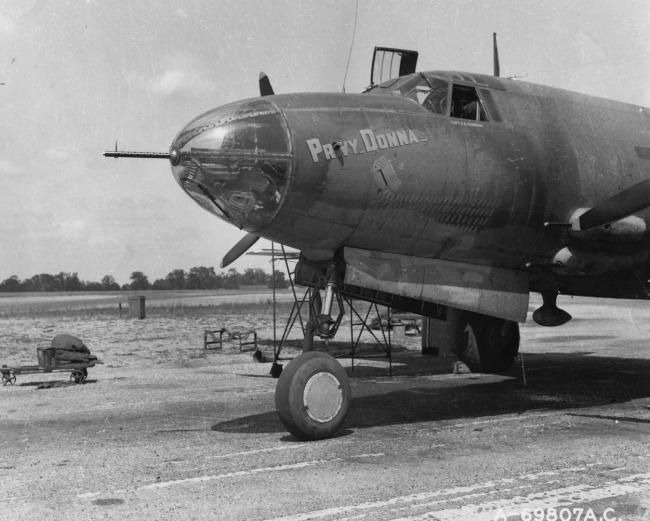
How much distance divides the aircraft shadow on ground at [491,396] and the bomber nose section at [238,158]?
10.3 ft

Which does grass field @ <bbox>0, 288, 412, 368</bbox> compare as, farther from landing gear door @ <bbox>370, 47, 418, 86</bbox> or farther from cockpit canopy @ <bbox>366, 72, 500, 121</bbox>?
cockpit canopy @ <bbox>366, 72, 500, 121</bbox>

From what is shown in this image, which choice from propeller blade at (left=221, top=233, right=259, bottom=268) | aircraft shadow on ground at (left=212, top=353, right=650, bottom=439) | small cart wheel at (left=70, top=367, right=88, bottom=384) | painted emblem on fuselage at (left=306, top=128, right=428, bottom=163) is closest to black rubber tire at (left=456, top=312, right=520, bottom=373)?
aircraft shadow on ground at (left=212, top=353, right=650, bottom=439)

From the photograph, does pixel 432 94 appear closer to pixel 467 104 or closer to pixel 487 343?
pixel 467 104

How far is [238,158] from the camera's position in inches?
306

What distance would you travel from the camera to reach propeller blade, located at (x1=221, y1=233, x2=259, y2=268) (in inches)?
511

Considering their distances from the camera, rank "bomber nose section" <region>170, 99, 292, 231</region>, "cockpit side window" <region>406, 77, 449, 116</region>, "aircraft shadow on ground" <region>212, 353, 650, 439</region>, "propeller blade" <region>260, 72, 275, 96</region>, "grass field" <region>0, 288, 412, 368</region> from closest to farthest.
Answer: "bomber nose section" <region>170, 99, 292, 231</region> < "cockpit side window" <region>406, 77, 449, 116</region> < "propeller blade" <region>260, 72, 275, 96</region> < "aircraft shadow on ground" <region>212, 353, 650, 439</region> < "grass field" <region>0, 288, 412, 368</region>

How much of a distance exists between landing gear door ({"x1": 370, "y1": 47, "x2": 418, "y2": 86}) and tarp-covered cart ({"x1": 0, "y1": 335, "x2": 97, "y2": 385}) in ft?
29.2

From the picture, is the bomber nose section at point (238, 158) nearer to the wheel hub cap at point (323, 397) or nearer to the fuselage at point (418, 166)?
the fuselage at point (418, 166)

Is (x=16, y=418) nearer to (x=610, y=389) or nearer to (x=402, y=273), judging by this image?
(x=402, y=273)

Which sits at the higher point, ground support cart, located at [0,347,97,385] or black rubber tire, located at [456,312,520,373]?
black rubber tire, located at [456,312,520,373]

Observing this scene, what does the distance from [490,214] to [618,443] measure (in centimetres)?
324

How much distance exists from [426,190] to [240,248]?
16.8ft

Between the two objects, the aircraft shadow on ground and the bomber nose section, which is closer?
the bomber nose section

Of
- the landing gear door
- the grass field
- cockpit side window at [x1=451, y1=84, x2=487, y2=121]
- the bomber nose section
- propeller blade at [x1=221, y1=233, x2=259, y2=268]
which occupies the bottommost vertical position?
the grass field
